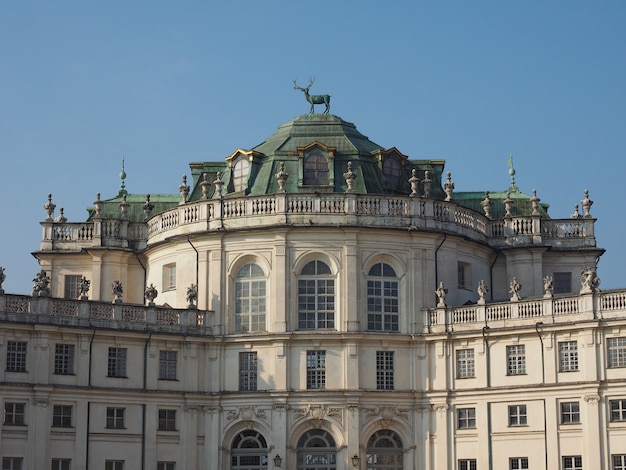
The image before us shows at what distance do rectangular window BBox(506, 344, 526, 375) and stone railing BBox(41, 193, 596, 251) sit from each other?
7.80m

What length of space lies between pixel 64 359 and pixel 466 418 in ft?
65.1

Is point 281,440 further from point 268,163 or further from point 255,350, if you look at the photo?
point 268,163

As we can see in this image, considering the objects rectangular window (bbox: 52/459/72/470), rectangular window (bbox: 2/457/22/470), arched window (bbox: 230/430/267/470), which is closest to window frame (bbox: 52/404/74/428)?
rectangular window (bbox: 52/459/72/470)

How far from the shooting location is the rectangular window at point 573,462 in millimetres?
65875

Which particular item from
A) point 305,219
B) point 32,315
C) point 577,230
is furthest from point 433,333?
point 32,315

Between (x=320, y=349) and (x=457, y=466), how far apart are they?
8865 millimetres

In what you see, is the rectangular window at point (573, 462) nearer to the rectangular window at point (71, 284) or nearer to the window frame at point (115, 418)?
the window frame at point (115, 418)

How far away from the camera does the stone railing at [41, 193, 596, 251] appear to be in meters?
71.6

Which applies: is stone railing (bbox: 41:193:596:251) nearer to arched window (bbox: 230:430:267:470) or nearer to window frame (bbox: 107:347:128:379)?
window frame (bbox: 107:347:128:379)

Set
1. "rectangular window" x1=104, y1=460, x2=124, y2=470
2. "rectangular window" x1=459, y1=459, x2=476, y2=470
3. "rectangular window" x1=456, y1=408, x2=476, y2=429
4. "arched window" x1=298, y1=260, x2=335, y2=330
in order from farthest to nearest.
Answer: "arched window" x1=298, y1=260, x2=335, y2=330, "rectangular window" x1=456, y1=408, x2=476, y2=429, "rectangular window" x1=459, y1=459, x2=476, y2=470, "rectangular window" x1=104, y1=460, x2=124, y2=470

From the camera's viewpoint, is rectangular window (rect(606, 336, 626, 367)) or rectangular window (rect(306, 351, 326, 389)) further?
rectangular window (rect(306, 351, 326, 389))

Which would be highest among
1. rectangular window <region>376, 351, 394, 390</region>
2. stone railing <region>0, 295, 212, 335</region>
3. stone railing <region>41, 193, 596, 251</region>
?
stone railing <region>41, 193, 596, 251</region>

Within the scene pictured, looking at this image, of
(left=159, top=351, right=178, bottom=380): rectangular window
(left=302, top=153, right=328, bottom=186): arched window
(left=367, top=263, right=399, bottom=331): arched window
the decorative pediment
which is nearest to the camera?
(left=159, top=351, right=178, bottom=380): rectangular window

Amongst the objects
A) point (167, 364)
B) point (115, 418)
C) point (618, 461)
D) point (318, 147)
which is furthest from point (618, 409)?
point (115, 418)
